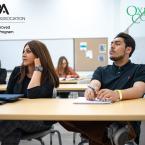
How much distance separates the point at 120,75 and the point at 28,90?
2.40 ft

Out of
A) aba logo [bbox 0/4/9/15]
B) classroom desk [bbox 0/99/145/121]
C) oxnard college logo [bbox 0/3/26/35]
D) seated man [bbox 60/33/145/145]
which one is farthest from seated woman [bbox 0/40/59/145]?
aba logo [bbox 0/4/9/15]

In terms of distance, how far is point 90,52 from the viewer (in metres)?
7.21

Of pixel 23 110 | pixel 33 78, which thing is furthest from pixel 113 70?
pixel 23 110

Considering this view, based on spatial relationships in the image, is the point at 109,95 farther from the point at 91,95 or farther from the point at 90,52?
the point at 90,52

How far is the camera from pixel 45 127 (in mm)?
2059

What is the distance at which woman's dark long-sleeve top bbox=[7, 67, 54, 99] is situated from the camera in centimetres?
213

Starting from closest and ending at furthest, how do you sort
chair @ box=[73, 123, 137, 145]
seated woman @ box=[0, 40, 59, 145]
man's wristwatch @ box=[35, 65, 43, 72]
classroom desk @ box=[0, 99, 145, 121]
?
classroom desk @ box=[0, 99, 145, 121], chair @ box=[73, 123, 137, 145], seated woman @ box=[0, 40, 59, 145], man's wristwatch @ box=[35, 65, 43, 72]

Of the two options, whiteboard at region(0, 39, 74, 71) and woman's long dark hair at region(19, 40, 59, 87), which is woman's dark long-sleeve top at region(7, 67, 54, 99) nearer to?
woman's long dark hair at region(19, 40, 59, 87)

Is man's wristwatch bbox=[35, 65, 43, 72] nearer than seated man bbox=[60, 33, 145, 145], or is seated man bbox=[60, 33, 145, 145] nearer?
seated man bbox=[60, 33, 145, 145]

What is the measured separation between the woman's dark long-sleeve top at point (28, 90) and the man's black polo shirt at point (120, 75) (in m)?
0.40

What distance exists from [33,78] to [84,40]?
5090 millimetres

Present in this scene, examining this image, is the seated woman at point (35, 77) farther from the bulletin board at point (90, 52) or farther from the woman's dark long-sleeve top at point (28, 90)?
the bulletin board at point (90, 52)

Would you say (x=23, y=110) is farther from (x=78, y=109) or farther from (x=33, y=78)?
(x=33, y=78)

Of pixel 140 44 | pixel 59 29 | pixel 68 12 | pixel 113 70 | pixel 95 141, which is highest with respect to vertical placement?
pixel 68 12
